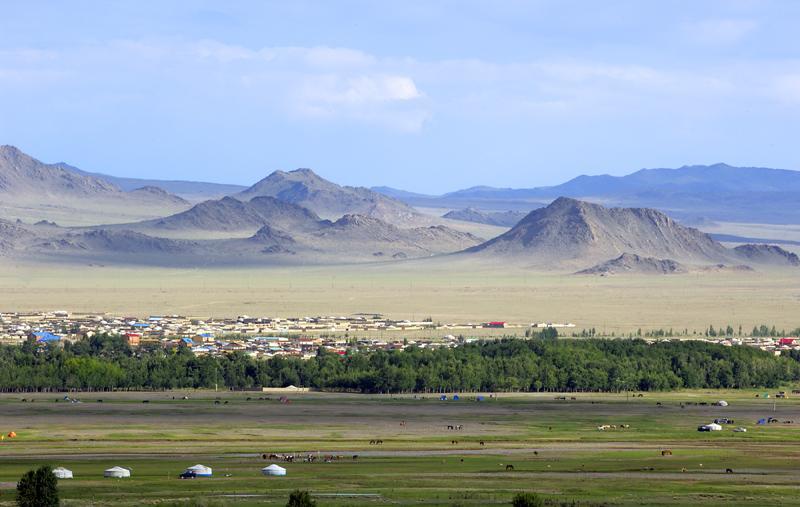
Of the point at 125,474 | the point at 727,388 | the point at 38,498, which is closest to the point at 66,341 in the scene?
the point at 727,388

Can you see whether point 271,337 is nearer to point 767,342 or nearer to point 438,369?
point 767,342

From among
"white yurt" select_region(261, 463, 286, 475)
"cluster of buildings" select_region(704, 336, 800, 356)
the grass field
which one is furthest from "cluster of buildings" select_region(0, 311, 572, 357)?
"white yurt" select_region(261, 463, 286, 475)

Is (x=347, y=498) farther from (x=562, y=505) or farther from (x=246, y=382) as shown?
(x=246, y=382)

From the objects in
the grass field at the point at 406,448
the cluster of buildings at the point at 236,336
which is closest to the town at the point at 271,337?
the cluster of buildings at the point at 236,336

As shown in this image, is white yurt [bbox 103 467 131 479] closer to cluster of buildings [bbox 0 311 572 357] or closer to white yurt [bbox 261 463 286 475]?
white yurt [bbox 261 463 286 475]

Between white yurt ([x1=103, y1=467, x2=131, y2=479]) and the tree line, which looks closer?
white yurt ([x1=103, y1=467, x2=131, y2=479])
